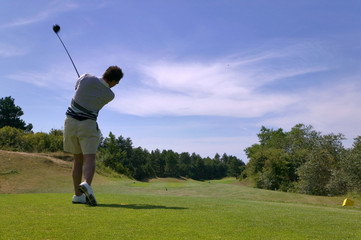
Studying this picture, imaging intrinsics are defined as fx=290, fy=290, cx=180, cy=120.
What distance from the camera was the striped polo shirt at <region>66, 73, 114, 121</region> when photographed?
14.1ft

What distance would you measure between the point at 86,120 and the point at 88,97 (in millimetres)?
357

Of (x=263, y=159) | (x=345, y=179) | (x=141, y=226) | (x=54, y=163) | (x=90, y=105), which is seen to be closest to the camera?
(x=141, y=226)

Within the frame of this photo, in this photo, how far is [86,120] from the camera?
14.0 ft

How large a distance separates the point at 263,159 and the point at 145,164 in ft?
253

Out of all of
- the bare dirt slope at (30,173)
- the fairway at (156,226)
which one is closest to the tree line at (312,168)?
the bare dirt slope at (30,173)

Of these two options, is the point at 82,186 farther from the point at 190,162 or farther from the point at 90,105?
the point at 190,162

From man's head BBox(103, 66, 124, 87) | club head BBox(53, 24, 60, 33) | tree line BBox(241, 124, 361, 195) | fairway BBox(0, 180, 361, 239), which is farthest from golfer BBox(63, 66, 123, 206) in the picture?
tree line BBox(241, 124, 361, 195)

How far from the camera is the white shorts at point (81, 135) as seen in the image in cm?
424

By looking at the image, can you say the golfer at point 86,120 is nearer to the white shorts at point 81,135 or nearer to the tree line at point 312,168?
the white shorts at point 81,135

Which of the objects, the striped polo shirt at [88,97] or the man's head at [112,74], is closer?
the striped polo shirt at [88,97]

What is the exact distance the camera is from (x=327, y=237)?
7.54 feet

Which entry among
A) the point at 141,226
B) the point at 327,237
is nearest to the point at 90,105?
the point at 141,226

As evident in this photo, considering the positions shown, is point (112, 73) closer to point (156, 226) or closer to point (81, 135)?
point (81, 135)

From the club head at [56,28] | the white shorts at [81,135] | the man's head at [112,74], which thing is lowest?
the white shorts at [81,135]
